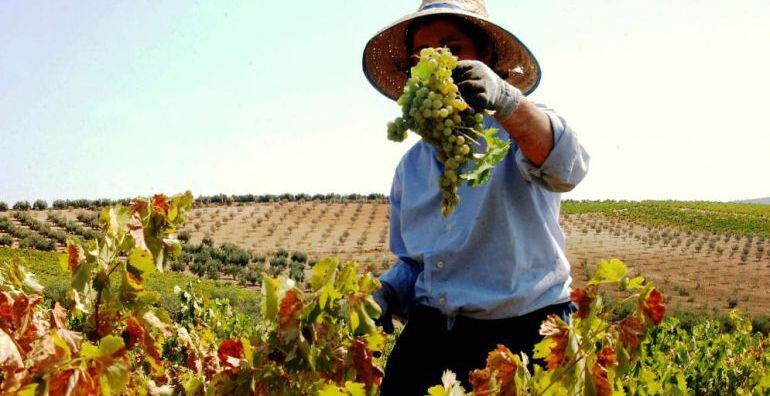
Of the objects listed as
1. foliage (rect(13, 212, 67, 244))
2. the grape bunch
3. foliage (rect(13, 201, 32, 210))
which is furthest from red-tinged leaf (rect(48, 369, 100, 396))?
foliage (rect(13, 201, 32, 210))

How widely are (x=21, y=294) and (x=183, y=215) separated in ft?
1.75

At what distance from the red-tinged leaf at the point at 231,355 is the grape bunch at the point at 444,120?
2.22 ft

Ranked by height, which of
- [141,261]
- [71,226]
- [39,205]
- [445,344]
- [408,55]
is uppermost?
[408,55]

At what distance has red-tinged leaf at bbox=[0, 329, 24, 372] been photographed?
126 cm

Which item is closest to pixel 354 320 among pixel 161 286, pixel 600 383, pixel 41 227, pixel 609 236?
pixel 600 383

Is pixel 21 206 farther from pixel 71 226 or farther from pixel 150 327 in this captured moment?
pixel 150 327

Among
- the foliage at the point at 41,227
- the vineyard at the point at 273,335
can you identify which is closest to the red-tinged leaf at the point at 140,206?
the vineyard at the point at 273,335

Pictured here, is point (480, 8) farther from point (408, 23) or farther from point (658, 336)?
point (658, 336)

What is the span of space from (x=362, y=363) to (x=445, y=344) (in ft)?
2.78

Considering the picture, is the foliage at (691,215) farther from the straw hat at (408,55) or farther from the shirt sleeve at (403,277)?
the shirt sleeve at (403,277)

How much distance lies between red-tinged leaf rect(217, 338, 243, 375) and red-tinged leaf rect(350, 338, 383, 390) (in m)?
0.29

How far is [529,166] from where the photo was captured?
6.66 feet

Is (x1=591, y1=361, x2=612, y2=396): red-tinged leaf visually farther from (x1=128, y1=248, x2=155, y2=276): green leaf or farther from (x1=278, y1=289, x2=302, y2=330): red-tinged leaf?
(x1=128, y1=248, x2=155, y2=276): green leaf

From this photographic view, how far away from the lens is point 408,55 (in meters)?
2.97
